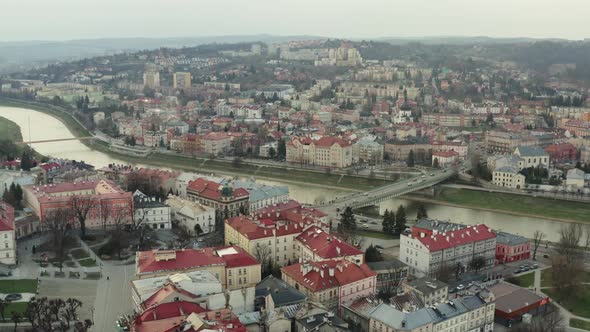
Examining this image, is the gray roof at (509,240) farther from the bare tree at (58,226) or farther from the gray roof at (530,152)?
the gray roof at (530,152)

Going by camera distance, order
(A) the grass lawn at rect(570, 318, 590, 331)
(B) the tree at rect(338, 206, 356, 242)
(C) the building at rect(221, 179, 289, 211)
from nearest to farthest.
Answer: (A) the grass lawn at rect(570, 318, 590, 331) → (B) the tree at rect(338, 206, 356, 242) → (C) the building at rect(221, 179, 289, 211)

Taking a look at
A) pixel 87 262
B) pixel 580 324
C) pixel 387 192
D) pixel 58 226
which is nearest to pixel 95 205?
pixel 58 226

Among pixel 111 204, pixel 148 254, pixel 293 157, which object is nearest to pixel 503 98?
pixel 293 157

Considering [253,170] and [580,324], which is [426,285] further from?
[253,170]

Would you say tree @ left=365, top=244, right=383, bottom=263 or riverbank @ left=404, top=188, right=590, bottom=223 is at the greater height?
tree @ left=365, top=244, right=383, bottom=263

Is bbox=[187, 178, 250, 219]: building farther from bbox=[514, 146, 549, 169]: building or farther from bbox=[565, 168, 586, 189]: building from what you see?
bbox=[514, 146, 549, 169]: building

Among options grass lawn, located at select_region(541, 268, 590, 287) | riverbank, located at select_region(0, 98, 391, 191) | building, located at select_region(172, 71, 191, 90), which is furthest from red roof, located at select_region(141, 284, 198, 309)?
building, located at select_region(172, 71, 191, 90)

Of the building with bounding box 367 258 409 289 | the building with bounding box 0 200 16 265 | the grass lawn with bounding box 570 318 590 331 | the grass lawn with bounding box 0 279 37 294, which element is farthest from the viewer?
the building with bounding box 0 200 16 265

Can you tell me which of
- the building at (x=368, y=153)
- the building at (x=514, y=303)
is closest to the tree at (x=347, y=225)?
the building at (x=514, y=303)
